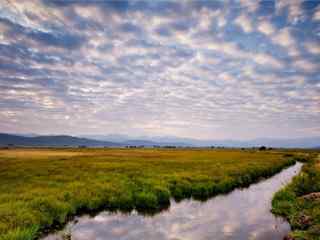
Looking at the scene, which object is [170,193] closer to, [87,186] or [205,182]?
[205,182]

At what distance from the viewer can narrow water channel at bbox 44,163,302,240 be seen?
1495cm

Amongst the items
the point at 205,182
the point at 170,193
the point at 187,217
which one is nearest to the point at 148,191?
the point at 170,193

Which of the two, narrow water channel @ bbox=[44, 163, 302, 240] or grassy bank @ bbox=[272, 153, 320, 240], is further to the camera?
narrow water channel @ bbox=[44, 163, 302, 240]

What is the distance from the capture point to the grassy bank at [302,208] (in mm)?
13094

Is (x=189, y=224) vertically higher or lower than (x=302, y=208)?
lower

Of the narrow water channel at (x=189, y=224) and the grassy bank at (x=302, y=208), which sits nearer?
the grassy bank at (x=302, y=208)

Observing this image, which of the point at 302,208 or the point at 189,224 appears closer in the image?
the point at 189,224

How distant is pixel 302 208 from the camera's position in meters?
17.6

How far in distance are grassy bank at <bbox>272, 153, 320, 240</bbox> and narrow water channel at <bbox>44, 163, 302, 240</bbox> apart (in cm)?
78

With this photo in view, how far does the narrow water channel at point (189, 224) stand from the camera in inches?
588

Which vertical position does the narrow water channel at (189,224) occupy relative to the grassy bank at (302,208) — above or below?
below

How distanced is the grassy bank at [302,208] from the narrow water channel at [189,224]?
2.55 feet

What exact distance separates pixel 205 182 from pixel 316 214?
14010mm

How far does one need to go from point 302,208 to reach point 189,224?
25.2 ft
